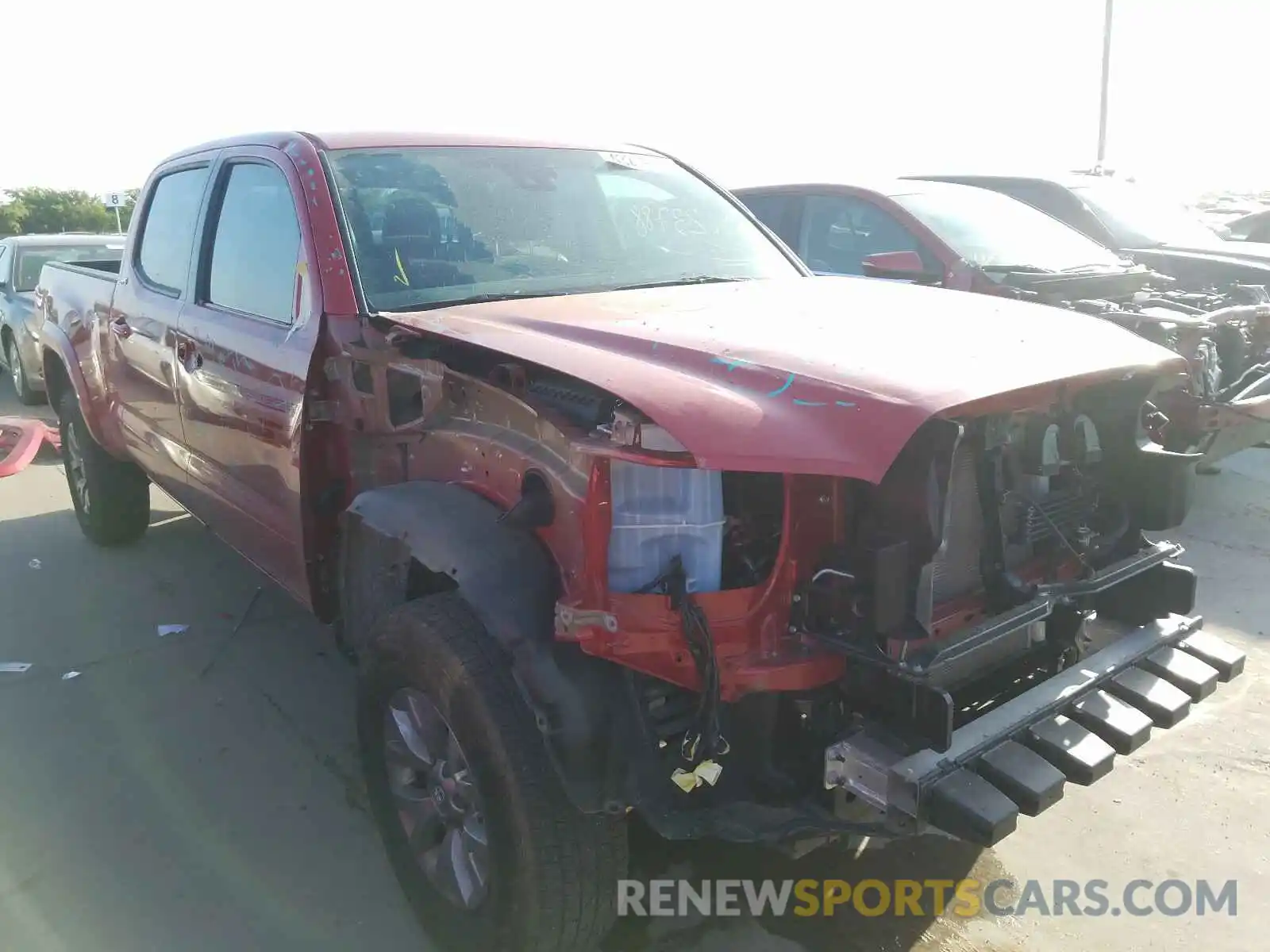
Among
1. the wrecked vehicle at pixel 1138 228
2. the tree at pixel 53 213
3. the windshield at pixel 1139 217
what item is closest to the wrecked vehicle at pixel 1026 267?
the wrecked vehicle at pixel 1138 228

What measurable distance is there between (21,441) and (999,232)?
23.6 ft

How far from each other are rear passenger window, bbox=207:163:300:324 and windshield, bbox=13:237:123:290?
23.1 feet

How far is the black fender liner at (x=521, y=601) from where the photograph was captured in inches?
82.2

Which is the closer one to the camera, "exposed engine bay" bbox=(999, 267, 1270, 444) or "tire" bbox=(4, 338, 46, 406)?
"exposed engine bay" bbox=(999, 267, 1270, 444)

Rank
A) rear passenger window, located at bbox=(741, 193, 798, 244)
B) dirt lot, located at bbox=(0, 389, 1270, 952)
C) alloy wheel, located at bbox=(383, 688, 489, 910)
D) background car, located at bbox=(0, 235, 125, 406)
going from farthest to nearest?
background car, located at bbox=(0, 235, 125, 406) < rear passenger window, located at bbox=(741, 193, 798, 244) < dirt lot, located at bbox=(0, 389, 1270, 952) < alloy wheel, located at bbox=(383, 688, 489, 910)

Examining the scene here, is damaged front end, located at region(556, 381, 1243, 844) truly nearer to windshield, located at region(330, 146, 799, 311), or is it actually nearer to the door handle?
windshield, located at region(330, 146, 799, 311)

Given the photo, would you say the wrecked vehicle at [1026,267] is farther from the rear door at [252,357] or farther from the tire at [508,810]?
the tire at [508,810]

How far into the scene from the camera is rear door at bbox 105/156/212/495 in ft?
13.2

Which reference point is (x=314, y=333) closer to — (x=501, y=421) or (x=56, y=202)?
(x=501, y=421)

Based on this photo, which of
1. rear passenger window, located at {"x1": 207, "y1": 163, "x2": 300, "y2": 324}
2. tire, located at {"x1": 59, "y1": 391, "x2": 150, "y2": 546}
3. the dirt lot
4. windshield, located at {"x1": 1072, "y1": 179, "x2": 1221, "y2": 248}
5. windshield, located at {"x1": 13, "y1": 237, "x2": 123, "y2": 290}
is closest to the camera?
the dirt lot

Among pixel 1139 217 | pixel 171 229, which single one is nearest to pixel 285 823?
pixel 171 229

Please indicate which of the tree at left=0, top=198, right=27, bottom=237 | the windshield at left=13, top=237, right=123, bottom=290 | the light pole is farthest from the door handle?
the tree at left=0, top=198, right=27, bottom=237

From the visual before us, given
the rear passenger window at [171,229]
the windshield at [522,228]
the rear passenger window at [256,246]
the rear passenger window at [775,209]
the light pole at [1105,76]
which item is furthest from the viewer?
the light pole at [1105,76]

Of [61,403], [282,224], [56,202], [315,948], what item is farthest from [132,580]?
[56,202]
